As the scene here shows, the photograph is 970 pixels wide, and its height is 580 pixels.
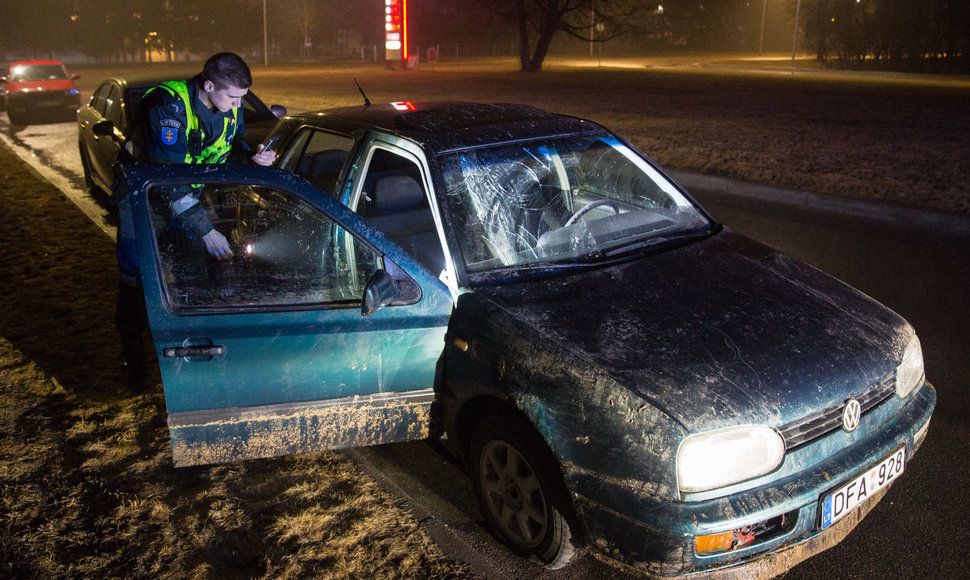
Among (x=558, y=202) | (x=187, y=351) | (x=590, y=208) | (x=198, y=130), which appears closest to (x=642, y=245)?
(x=590, y=208)

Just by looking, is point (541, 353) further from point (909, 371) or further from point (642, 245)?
point (909, 371)

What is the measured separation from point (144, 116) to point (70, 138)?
1346cm

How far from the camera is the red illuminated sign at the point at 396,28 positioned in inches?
1572

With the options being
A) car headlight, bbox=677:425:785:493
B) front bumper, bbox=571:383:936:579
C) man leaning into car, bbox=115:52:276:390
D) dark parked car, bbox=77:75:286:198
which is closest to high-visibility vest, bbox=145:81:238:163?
man leaning into car, bbox=115:52:276:390

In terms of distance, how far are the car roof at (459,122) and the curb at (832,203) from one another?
552 centimetres

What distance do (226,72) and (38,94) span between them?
17195mm

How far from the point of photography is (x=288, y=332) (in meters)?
2.85

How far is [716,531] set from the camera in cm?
227

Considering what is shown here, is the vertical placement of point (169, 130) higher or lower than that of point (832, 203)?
higher

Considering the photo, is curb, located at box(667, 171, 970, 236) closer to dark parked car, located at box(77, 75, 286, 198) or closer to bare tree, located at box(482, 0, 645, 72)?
dark parked car, located at box(77, 75, 286, 198)

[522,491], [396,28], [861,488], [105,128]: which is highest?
[396,28]

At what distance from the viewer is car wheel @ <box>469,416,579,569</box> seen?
2.54 meters

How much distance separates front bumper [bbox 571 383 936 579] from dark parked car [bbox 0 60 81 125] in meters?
19.5

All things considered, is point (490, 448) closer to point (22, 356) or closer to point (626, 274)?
point (626, 274)
